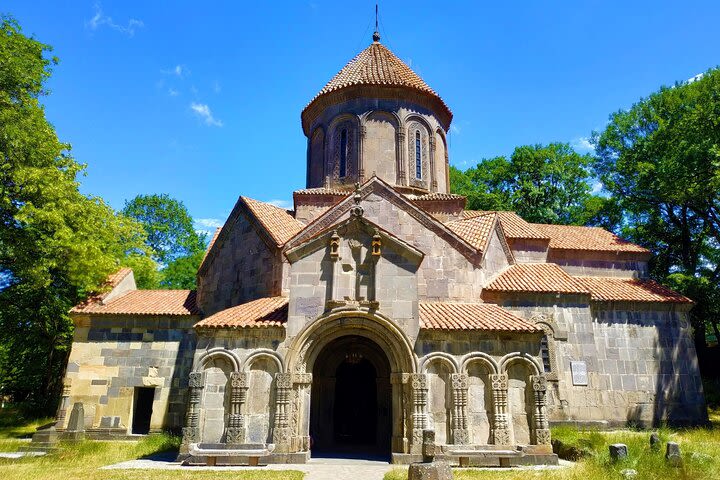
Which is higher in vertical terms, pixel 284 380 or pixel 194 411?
pixel 284 380

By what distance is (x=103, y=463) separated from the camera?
10.1 metres

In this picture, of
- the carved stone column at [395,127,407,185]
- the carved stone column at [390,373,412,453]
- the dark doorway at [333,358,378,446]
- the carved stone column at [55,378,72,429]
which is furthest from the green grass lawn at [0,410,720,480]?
the carved stone column at [395,127,407,185]

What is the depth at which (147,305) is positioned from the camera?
51.0 feet

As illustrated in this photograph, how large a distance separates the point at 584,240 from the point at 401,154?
8897mm

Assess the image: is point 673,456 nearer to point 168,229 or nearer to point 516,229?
point 516,229

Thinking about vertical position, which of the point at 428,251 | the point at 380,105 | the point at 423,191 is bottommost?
the point at 428,251

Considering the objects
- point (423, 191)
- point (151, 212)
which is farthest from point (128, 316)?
point (151, 212)

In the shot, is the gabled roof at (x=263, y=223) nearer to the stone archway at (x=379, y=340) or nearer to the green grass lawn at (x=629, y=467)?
the stone archway at (x=379, y=340)

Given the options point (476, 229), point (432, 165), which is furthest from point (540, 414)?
point (432, 165)

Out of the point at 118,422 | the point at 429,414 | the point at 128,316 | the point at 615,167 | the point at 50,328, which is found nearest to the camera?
the point at 429,414

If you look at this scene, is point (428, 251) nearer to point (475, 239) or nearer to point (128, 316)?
point (475, 239)

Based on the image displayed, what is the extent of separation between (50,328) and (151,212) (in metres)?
14.0

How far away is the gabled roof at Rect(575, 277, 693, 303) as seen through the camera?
15650mm

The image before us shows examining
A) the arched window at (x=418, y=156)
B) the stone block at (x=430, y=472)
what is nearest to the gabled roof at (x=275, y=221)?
the arched window at (x=418, y=156)
